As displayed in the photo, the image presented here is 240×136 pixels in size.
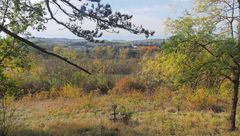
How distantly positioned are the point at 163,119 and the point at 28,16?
12.3 meters

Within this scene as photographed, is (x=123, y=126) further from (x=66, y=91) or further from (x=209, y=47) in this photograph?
(x=66, y=91)

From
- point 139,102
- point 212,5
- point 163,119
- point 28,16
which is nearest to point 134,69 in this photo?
point 139,102

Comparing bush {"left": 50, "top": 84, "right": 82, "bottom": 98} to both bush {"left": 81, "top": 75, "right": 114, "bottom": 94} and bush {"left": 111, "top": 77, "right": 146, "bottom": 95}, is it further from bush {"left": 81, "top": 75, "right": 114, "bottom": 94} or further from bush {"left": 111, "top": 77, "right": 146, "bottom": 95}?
bush {"left": 111, "top": 77, "right": 146, "bottom": 95}

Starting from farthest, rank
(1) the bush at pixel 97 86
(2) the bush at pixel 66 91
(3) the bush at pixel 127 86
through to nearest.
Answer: (1) the bush at pixel 97 86 → (3) the bush at pixel 127 86 → (2) the bush at pixel 66 91

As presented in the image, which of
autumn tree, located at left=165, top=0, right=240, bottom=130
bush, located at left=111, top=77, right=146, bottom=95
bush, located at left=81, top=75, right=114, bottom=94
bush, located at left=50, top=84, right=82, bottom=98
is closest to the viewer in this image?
autumn tree, located at left=165, top=0, right=240, bottom=130

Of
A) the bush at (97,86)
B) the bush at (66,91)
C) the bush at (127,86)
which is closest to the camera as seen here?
the bush at (66,91)

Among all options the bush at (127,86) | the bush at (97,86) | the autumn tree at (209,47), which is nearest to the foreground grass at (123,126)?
the autumn tree at (209,47)

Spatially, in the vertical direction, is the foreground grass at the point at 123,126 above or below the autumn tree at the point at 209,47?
below

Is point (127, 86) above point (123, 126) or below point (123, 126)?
above

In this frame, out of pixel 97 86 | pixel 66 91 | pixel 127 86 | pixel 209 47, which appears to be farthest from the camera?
pixel 97 86

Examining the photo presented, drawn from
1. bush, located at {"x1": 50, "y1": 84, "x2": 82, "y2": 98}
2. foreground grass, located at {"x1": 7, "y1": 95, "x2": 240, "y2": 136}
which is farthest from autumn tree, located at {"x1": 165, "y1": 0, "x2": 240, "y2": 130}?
bush, located at {"x1": 50, "y1": 84, "x2": 82, "y2": 98}

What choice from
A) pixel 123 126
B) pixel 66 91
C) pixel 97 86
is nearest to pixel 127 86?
pixel 97 86

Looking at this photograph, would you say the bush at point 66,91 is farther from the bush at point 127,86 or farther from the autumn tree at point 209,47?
the autumn tree at point 209,47

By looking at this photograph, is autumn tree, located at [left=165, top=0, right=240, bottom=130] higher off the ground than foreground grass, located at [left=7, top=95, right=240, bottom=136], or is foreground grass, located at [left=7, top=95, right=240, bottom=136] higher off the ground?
autumn tree, located at [left=165, top=0, right=240, bottom=130]
